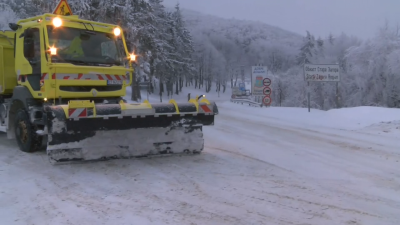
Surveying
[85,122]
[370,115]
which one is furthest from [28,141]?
[370,115]

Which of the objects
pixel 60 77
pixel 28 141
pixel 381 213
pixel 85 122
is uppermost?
pixel 60 77

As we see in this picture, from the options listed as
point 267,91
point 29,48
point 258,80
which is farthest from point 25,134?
point 258,80

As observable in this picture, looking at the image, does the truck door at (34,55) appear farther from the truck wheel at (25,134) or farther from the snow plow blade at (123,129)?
the snow plow blade at (123,129)

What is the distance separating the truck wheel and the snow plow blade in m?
1.39

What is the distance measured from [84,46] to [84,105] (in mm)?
1952

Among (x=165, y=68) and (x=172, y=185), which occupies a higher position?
(x=165, y=68)

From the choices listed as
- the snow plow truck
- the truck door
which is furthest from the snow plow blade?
the truck door

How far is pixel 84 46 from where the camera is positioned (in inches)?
296

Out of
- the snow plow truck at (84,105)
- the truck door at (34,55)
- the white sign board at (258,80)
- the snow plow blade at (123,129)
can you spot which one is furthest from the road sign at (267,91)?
the truck door at (34,55)

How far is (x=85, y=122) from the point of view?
621cm

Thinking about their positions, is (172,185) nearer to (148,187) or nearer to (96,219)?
(148,187)

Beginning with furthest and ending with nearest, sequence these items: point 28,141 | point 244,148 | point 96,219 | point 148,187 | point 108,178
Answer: point 244,148 < point 28,141 < point 108,178 < point 148,187 < point 96,219

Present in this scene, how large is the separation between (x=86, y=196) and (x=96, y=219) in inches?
35.7

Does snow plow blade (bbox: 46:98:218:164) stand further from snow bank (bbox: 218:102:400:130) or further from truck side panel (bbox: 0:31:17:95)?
snow bank (bbox: 218:102:400:130)
